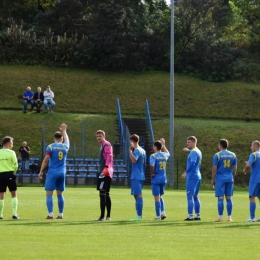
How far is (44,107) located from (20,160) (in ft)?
38.3

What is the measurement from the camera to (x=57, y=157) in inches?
820

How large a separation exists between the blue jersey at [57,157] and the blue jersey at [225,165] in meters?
3.63

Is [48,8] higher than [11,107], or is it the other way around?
[48,8]

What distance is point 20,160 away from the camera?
44844 mm

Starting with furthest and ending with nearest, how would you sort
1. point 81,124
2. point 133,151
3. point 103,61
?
point 103,61 < point 81,124 < point 133,151

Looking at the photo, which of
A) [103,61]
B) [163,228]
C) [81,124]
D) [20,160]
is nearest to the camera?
[163,228]

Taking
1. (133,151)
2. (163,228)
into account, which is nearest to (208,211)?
(133,151)

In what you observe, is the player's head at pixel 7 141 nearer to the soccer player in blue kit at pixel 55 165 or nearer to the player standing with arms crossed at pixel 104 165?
the soccer player in blue kit at pixel 55 165

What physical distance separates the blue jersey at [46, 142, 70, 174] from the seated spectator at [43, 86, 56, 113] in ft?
106

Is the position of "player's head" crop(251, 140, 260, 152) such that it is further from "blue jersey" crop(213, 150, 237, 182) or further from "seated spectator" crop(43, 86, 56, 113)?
"seated spectator" crop(43, 86, 56, 113)

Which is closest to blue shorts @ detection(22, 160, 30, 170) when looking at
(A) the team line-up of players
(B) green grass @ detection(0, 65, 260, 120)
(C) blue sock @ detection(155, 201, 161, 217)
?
(B) green grass @ detection(0, 65, 260, 120)

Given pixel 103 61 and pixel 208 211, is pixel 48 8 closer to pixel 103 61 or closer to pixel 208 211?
pixel 103 61

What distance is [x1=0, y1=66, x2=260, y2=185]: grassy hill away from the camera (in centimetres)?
5181

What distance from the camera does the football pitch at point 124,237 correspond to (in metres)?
13.6
